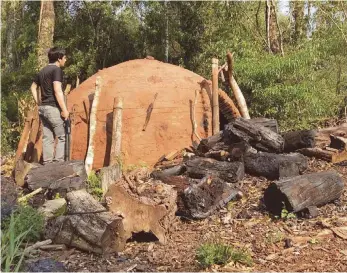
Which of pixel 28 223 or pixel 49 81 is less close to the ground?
pixel 49 81

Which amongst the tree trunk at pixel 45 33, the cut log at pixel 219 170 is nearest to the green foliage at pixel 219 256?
the cut log at pixel 219 170

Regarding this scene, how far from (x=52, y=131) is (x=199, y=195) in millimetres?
2908

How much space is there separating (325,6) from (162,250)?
526 inches

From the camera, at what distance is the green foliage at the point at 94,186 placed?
5.74 m

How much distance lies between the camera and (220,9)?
15.8 metres

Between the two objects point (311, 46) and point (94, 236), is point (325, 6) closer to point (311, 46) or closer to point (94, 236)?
point (311, 46)

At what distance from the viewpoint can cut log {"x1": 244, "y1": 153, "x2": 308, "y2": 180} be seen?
603 centimetres

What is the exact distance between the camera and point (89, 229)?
4.11m

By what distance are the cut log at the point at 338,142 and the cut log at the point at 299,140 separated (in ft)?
0.98

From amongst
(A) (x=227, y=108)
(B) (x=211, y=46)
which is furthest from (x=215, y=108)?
(B) (x=211, y=46)

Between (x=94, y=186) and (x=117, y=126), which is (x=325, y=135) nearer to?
(x=117, y=126)

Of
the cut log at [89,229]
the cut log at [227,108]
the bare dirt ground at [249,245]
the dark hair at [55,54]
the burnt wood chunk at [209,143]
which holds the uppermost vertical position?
the dark hair at [55,54]

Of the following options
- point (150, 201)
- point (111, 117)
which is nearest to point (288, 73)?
point (111, 117)

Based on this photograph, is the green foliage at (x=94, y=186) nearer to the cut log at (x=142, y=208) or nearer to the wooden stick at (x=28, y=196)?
the wooden stick at (x=28, y=196)
